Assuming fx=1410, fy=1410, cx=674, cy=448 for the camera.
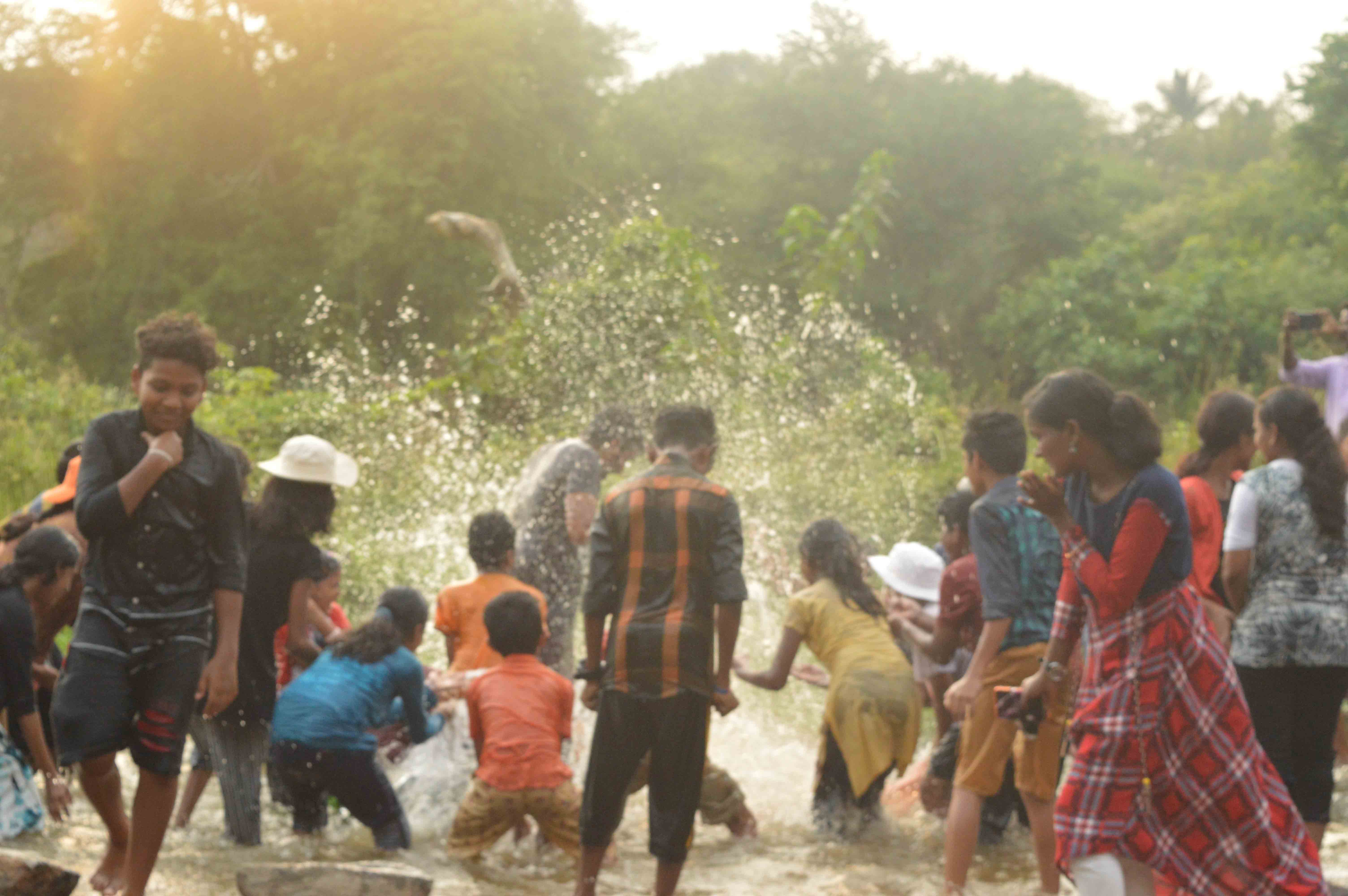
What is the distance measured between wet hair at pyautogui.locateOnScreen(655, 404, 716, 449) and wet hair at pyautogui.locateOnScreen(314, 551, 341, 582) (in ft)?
5.12

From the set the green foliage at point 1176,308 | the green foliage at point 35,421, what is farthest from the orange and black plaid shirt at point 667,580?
the green foliage at point 1176,308

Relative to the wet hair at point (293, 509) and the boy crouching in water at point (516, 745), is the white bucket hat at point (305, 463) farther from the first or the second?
the boy crouching in water at point (516, 745)

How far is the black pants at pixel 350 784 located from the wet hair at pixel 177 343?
1901 millimetres

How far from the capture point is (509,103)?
77.9ft

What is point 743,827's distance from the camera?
592 cm

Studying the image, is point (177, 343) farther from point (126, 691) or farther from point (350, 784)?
point (350, 784)

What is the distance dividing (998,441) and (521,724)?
2.05m

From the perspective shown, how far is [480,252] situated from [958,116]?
12110 millimetres

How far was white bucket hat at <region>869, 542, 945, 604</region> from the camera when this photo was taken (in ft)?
20.3

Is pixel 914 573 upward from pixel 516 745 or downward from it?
upward

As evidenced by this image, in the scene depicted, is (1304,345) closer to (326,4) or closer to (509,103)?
(509,103)

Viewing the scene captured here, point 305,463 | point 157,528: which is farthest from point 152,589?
point 305,463

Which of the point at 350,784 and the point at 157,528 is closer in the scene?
the point at 157,528

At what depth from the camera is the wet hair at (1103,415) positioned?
348cm
